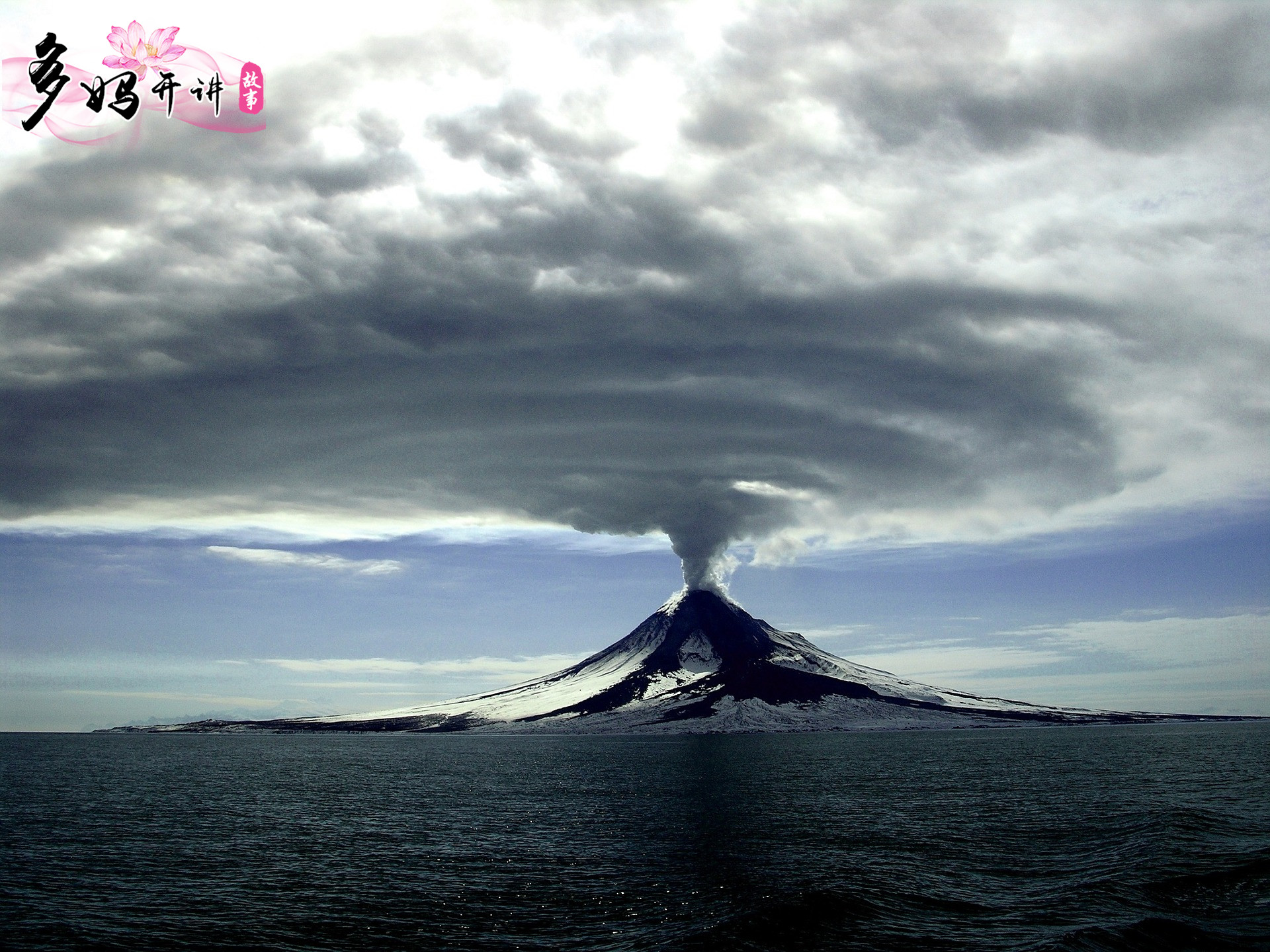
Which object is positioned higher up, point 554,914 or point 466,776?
point 554,914

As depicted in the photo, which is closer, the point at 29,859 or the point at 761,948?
the point at 761,948

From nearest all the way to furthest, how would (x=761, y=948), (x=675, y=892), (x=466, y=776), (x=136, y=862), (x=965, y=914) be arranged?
(x=761, y=948)
(x=965, y=914)
(x=675, y=892)
(x=136, y=862)
(x=466, y=776)

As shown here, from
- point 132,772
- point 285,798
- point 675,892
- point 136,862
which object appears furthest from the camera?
point 132,772

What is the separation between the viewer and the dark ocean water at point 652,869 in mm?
46875

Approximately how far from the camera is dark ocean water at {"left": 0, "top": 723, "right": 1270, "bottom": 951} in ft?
154

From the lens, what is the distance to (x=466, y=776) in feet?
523

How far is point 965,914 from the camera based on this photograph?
1969 inches

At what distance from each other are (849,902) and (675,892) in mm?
11444

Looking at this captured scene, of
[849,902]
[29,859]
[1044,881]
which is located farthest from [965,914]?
[29,859]

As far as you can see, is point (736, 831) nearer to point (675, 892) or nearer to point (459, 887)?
point (675, 892)

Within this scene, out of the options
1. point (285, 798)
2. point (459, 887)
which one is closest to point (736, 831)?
point (459, 887)

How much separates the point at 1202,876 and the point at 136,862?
78567 mm

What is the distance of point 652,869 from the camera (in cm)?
6531

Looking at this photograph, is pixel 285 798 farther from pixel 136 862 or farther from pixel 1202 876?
pixel 1202 876
